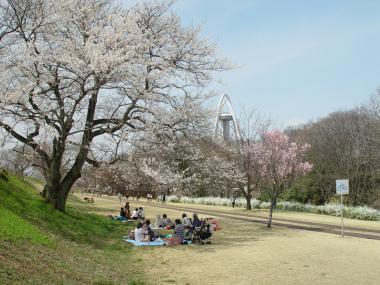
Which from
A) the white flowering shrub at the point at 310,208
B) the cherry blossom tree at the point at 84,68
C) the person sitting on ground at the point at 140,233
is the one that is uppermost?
the cherry blossom tree at the point at 84,68

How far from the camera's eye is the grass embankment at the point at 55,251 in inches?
302

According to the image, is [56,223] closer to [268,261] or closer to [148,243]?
[148,243]

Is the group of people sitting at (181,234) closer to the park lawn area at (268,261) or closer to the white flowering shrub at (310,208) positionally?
the park lawn area at (268,261)

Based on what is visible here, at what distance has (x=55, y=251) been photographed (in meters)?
10.7

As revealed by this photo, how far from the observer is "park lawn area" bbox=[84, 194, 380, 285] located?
9992 millimetres

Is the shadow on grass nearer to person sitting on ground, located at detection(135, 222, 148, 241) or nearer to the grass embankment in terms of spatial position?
the grass embankment

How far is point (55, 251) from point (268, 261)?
587 cm

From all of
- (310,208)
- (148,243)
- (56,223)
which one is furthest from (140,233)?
(310,208)

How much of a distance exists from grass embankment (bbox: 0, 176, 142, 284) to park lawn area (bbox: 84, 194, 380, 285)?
0.88 metres

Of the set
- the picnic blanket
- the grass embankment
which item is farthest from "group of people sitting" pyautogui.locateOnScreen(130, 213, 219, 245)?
the grass embankment

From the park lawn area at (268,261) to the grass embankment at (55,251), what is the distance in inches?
34.7

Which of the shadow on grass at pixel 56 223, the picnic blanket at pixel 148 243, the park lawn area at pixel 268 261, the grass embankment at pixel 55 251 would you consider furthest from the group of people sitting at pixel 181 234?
the shadow on grass at pixel 56 223

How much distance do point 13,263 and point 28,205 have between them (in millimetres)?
9513

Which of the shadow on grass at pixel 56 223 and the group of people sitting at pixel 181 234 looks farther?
the group of people sitting at pixel 181 234
